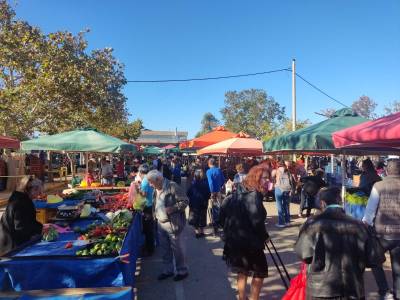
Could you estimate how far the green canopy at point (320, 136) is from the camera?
6838 mm

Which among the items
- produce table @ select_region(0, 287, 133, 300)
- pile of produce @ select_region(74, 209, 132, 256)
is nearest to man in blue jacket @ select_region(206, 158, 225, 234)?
pile of produce @ select_region(74, 209, 132, 256)

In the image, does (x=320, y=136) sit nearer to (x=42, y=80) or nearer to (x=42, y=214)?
(x=42, y=214)

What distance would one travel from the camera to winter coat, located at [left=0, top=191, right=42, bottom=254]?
4.23 meters

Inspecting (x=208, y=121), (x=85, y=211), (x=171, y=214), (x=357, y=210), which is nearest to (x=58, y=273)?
(x=171, y=214)

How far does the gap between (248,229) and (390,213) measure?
1.66 metres

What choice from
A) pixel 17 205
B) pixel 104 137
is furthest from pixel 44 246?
pixel 104 137

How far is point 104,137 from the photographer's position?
9.10 metres

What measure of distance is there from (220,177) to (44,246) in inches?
193

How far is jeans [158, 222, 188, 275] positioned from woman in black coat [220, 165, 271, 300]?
1.47m

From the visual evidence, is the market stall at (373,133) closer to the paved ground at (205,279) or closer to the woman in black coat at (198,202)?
the paved ground at (205,279)

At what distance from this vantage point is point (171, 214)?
17.0 feet

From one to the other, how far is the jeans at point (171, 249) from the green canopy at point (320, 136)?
129 inches

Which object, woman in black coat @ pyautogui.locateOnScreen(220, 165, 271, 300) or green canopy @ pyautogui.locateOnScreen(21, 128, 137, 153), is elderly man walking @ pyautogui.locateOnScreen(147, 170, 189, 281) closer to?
woman in black coat @ pyautogui.locateOnScreen(220, 165, 271, 300)

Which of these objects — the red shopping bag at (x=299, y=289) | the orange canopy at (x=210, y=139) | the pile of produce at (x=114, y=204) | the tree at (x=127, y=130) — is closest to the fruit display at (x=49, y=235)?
the pile of produce at (x=114, y=204)
